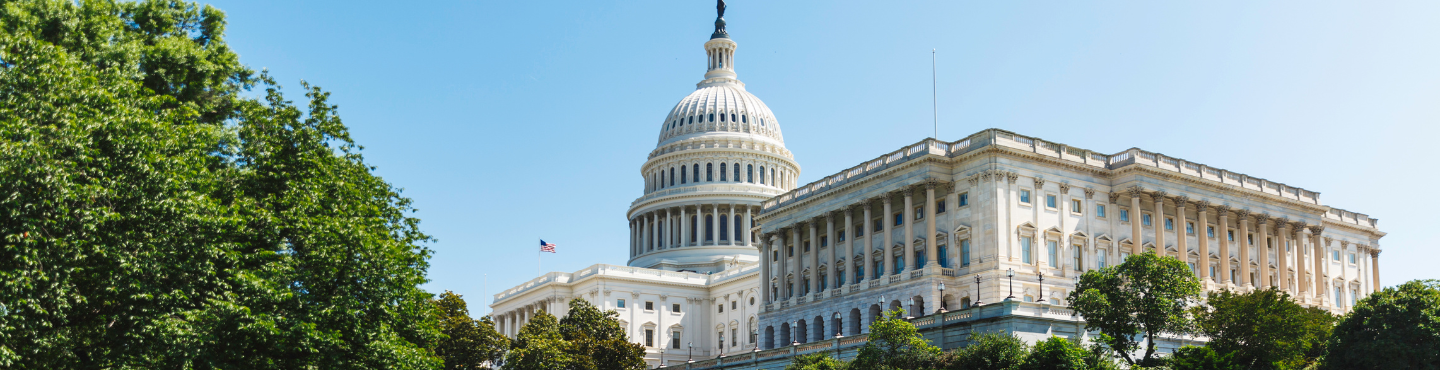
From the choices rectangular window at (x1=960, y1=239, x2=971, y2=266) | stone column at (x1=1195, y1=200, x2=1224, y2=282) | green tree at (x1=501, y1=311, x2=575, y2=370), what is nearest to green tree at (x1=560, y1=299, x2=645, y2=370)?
green tree at (x1=501, y1=311, x2=575, y2=370)

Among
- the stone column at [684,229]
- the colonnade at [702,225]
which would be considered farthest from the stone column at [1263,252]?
the stone column at [684,229]

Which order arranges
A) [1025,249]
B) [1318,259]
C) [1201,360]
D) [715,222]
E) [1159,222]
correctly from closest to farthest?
1. [1201,360]
2. [1025,249]
3. [1159,222]
4. [1318,259]
5. [715,222]

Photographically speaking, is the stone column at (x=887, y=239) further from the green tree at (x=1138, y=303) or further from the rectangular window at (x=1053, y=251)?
the green tree at (x=1138, y=303)

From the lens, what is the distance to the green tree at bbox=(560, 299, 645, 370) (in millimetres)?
83250

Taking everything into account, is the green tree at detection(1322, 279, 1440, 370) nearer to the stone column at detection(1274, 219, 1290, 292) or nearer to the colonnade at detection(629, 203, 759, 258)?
the stone column at detection(1274, 219, 1290, 292)

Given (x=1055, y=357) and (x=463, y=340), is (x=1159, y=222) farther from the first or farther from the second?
(x=463, y=340)

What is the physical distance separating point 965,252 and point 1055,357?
28.1m

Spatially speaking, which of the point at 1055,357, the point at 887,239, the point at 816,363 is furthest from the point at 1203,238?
the point at 1055,357

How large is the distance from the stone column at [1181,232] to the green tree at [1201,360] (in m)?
28.0

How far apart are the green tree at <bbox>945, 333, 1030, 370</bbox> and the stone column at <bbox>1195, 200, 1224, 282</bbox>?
3350cm

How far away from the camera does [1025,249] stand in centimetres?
7888

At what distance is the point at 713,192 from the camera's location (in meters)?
142

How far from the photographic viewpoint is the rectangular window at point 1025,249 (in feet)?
257

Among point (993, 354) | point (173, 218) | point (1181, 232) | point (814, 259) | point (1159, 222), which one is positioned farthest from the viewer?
point (814, 259)
